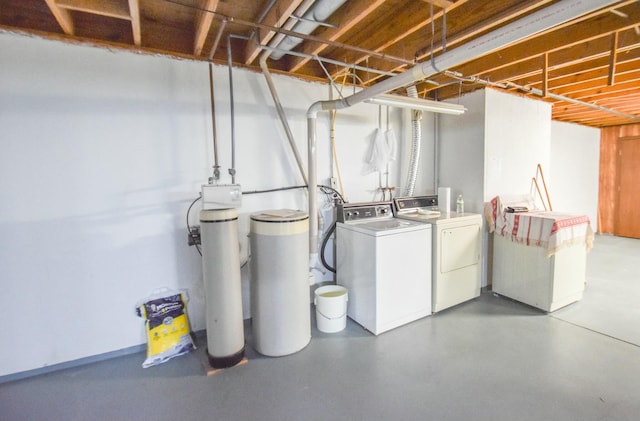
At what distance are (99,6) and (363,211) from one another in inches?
95.8

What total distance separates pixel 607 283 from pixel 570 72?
8.17 feet

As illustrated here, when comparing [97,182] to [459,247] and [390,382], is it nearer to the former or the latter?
[390,382]

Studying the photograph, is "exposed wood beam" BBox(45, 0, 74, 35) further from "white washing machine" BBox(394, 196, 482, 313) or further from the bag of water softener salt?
"white washing machine" BBox(394, 196, 482, 313)

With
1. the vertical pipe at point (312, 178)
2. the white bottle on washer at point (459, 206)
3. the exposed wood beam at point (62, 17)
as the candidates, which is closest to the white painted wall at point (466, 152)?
the white bottle on washer at point (459, 206)

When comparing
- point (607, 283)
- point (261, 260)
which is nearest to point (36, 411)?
point (261, 260)

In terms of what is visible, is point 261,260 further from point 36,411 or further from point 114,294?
point 36,411

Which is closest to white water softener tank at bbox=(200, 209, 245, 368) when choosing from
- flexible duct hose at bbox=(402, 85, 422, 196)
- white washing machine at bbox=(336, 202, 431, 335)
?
white washing machine at bbox=(336, 202, 431, 335)

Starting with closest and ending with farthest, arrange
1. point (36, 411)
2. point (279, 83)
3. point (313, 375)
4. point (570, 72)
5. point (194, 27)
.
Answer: point (36, 411)
point (313, 375)
point (194, 27)
point (279, 83)
point (570, 72)

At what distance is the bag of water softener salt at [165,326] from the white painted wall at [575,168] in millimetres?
6023

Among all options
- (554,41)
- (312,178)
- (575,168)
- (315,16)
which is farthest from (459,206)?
(575,168)

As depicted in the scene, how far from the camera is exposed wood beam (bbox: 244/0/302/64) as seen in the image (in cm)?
Answer: 169

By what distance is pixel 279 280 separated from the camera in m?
2.11

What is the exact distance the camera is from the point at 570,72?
3.00 m

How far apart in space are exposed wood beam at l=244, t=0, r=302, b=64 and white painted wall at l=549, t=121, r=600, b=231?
5501 millimetres
